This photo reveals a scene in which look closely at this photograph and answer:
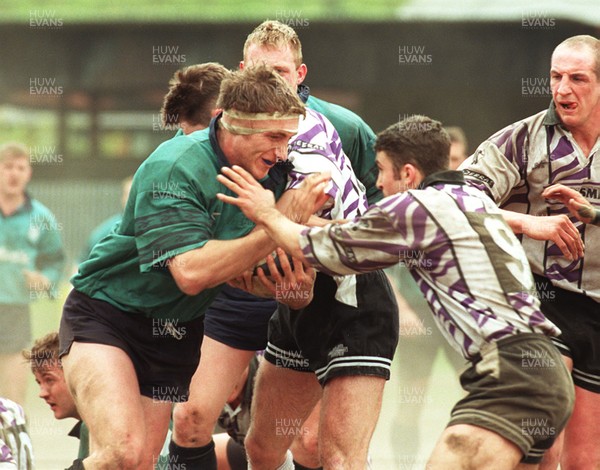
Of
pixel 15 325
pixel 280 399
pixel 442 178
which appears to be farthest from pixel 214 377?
pixel 15 325

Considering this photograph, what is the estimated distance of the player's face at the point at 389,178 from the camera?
444 cm

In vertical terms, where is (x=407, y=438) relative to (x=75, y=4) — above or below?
below

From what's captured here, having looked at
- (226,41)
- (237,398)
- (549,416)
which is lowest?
(237,398)

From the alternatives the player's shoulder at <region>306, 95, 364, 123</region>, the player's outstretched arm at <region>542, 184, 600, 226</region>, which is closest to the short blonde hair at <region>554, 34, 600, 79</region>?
the player's outstretched arm at <region>542, 184, 600, 226</region>

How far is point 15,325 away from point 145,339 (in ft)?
14.0

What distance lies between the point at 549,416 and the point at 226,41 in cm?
867

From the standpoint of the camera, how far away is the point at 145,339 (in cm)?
480

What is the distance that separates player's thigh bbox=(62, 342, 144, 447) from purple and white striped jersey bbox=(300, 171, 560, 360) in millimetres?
929

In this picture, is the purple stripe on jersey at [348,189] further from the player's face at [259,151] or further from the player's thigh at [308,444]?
the player's thigh at [308,444]

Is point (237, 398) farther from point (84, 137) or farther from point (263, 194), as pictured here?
point (84, 137)

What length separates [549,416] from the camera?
4.00 meters

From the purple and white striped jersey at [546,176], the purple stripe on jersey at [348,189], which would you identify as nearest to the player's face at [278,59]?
the purple stripe on jersey at [348,189]

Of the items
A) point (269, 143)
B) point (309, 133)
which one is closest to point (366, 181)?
point (309, 133)

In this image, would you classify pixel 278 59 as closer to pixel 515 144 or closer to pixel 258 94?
pixel 258 94
